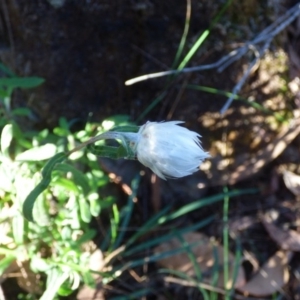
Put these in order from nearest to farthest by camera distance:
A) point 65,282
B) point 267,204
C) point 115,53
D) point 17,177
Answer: point 17,177 → point 65,282 → point 115,53 → point 267,204

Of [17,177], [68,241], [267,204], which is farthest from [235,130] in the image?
[17,177]

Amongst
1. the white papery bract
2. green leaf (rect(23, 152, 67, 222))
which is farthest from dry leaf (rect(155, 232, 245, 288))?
the white papery bract

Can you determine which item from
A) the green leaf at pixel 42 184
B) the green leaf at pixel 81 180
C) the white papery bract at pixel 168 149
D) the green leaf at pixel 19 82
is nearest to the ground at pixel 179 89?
the green leaf at pixel 19 82

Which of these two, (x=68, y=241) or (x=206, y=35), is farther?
(x=206, y=35)

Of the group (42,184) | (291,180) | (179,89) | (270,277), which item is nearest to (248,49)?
(179,89)

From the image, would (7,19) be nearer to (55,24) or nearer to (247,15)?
(55,24)

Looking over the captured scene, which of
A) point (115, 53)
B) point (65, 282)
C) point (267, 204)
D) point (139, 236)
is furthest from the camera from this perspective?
point (267, 204)

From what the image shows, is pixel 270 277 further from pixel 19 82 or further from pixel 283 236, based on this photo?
pixel 19 82
